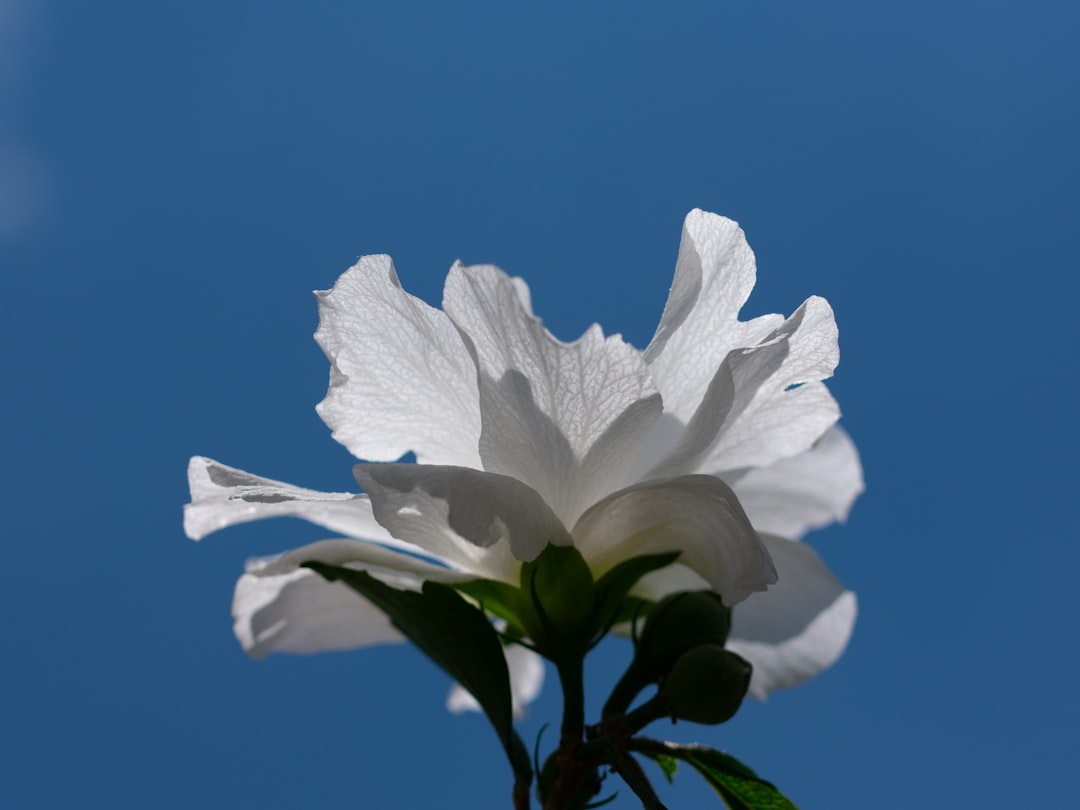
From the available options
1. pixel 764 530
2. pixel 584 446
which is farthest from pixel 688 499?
pixel 764 530

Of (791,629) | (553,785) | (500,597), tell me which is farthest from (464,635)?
(791,629)

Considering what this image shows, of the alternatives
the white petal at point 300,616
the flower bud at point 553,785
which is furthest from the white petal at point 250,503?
the flower bud at point 553,785

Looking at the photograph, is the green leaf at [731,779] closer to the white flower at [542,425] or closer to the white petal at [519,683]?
the white flower at [542,425]

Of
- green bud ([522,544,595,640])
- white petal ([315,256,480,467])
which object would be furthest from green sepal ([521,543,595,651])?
white petal ([315,256,480,467])

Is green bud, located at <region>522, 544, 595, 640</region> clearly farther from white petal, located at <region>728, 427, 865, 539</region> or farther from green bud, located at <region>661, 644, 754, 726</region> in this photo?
white petal, located at <region>728, 427, 865, 539</region>

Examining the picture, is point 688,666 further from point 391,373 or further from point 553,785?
point 391,373

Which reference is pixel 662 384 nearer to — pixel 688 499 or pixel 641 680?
pixel 688 499
